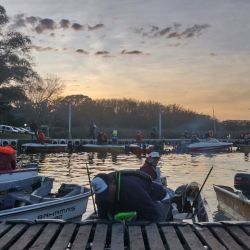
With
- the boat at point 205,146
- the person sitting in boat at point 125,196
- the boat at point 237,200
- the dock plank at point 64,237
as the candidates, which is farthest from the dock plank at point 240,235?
the boat at point 205,146

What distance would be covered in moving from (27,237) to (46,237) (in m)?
0.24

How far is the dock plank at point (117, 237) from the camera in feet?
19.0

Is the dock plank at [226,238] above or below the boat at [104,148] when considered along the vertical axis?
below

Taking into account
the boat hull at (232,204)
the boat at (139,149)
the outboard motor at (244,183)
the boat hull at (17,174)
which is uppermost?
the boat at (139,149)

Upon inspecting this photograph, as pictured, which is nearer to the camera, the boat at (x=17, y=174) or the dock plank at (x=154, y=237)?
the dock plank at (x=154, y=237)

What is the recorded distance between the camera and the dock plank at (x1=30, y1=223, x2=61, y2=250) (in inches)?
226

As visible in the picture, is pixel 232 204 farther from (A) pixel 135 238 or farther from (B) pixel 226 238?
(A) pixel 135 238

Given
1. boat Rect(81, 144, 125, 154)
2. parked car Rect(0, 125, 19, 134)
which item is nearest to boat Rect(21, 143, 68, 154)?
boat Rect(81, 144, 125, 154)

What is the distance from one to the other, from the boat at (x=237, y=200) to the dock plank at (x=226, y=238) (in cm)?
685

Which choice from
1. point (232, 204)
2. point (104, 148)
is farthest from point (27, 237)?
point (104, 148)

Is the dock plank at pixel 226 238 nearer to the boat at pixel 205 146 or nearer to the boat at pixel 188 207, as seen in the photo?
the boat at pixel 188 207

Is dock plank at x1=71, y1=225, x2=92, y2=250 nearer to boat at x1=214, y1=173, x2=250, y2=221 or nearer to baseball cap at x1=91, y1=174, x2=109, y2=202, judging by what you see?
baseball cap at x1=91, y1=174, x2=109, y2=202

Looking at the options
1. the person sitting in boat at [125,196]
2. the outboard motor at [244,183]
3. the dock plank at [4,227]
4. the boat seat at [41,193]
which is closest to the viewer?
the dock plank at [4,227]

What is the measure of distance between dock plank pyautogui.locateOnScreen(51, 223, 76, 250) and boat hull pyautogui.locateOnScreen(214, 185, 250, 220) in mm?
7574
